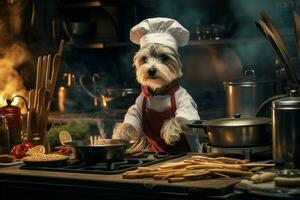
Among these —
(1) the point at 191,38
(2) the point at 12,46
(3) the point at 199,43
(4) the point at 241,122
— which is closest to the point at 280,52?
(4) the point at 241,122

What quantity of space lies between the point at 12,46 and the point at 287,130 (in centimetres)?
415

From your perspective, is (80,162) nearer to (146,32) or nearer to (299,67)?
(146,32)

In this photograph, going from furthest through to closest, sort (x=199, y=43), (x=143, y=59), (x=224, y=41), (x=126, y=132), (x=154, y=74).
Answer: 1. (x=199, y=43)
2. (x=224, y=41)
3. (x=143, y=59)
4. (x=154, y=74)
5. (x=126, y=132)

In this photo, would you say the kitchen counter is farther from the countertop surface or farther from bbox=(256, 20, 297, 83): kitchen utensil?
bbox=(256, 20, 297, 83): kitchen utensil

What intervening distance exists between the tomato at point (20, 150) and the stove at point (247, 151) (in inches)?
34.3

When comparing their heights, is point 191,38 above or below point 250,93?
above

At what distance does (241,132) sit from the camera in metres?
2.40

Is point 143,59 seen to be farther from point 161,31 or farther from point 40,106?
point 40,106

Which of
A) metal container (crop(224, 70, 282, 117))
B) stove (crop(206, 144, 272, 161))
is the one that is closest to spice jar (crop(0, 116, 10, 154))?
stove (crop(206, 144, 272, 161))

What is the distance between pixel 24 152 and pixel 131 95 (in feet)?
7.82

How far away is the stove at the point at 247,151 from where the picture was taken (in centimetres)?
241

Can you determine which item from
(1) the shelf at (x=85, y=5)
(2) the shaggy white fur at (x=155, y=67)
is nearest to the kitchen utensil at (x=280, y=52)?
(2) the shaggy white fur at (x=155, y=67)

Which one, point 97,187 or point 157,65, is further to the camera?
Answer: point 157,65

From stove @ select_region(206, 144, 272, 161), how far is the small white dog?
923mm
